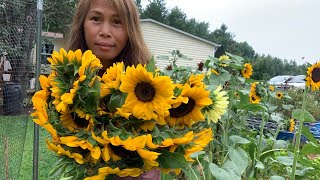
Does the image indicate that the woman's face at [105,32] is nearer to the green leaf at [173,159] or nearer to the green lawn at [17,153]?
the green leaf at [173,159]

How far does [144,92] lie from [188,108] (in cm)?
8

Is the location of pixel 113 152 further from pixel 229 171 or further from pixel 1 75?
pixel 1 75

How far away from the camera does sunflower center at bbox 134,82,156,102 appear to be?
21.2 inches

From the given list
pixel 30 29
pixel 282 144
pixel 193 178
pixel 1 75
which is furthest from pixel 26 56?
pixel 193 178

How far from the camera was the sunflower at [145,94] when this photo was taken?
0.53 metres

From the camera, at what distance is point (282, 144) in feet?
5.92

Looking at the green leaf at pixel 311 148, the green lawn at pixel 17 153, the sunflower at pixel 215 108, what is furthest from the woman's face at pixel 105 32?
the green lawn at pixel 17 153

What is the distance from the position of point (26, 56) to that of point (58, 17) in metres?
4.23

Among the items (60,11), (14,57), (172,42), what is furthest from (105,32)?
(172,42)

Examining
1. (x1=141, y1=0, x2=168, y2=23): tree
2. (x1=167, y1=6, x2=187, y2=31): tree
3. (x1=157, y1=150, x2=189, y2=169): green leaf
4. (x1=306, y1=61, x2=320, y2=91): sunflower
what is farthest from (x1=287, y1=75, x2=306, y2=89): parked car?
(x1=167, y1=6, x2=187, y2=31): tree

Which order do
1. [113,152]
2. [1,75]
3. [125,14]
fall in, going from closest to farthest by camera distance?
[113,152], [125,14], [1,75]

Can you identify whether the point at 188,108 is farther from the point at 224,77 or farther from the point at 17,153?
the point at 17,153

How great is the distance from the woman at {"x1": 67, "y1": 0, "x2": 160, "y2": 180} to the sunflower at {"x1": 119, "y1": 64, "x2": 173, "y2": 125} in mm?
330

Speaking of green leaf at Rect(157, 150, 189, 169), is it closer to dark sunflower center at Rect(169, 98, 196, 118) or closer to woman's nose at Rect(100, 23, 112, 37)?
dark sunflower center at Rect(169, 98, 196, 118)
